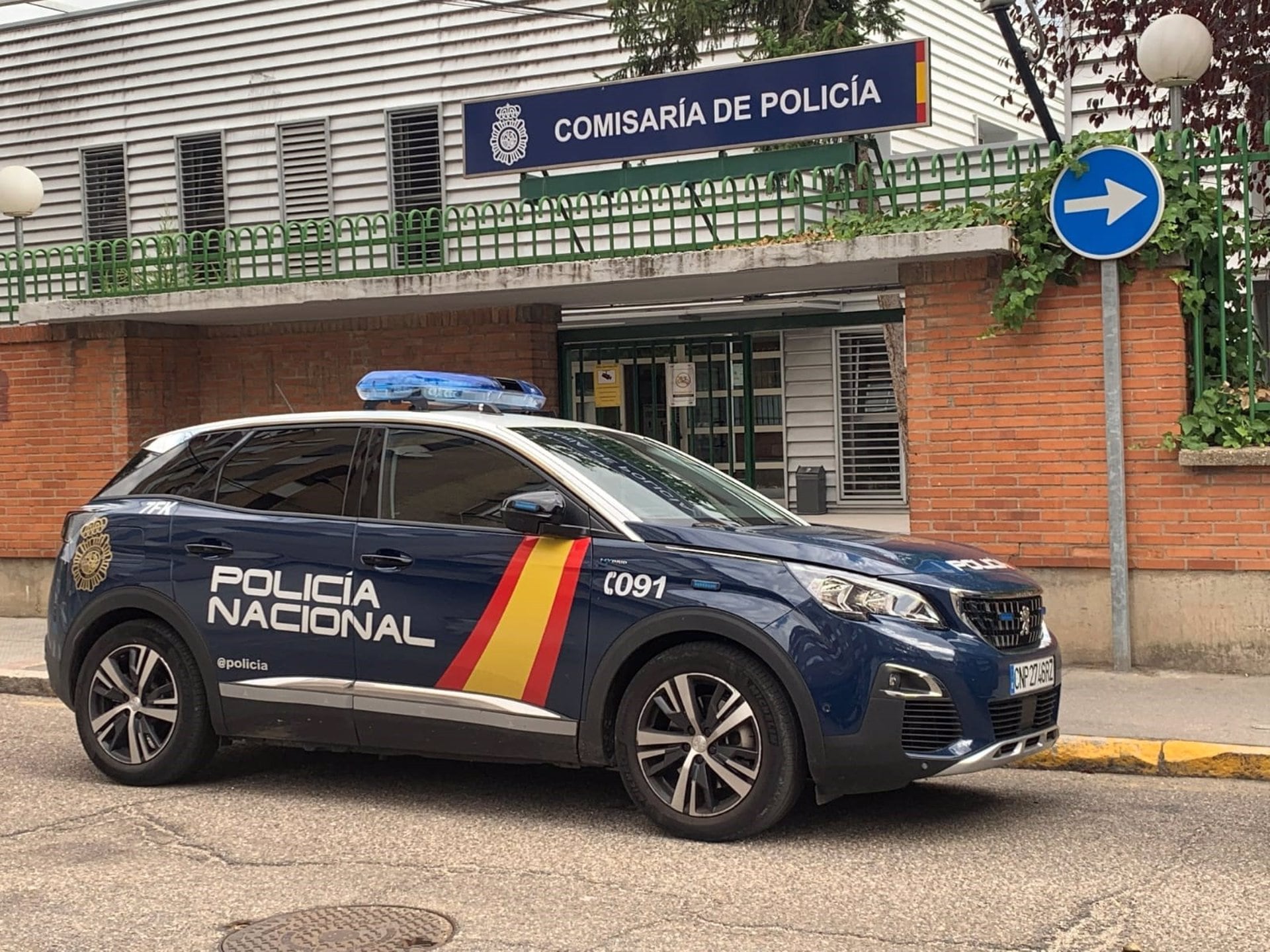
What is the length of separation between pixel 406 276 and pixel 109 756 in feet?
15.2

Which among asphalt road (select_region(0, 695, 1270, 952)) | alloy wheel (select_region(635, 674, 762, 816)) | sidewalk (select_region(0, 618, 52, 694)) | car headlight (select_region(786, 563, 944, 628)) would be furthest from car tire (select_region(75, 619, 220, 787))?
car headlight (select_region(786, 563, 944, 628))

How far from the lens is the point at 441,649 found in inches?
247

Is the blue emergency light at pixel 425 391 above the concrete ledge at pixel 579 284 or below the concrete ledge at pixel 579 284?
below

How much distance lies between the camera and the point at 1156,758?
713 cm

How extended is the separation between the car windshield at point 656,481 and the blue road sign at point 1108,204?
2.94 meters

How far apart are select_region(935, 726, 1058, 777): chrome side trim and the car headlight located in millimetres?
518

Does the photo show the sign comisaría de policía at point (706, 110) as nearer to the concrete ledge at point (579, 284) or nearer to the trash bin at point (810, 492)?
the concrete ledge at point (579, 284)

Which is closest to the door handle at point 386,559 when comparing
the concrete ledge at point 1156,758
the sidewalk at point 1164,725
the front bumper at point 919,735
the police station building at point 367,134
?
the front bumper at point 919,735

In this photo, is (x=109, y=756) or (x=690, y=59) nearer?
(x=109, y=756)

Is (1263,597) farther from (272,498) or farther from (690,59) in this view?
(690,59)

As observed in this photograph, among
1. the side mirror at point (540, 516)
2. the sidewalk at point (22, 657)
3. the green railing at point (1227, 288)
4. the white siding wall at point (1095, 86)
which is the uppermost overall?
the white siding wall at point (1095, 86)

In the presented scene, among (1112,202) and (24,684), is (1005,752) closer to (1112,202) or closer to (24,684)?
(1112,202)

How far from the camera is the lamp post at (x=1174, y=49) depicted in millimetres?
9031

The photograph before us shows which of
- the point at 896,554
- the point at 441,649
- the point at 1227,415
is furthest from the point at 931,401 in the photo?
the point at 441,649
